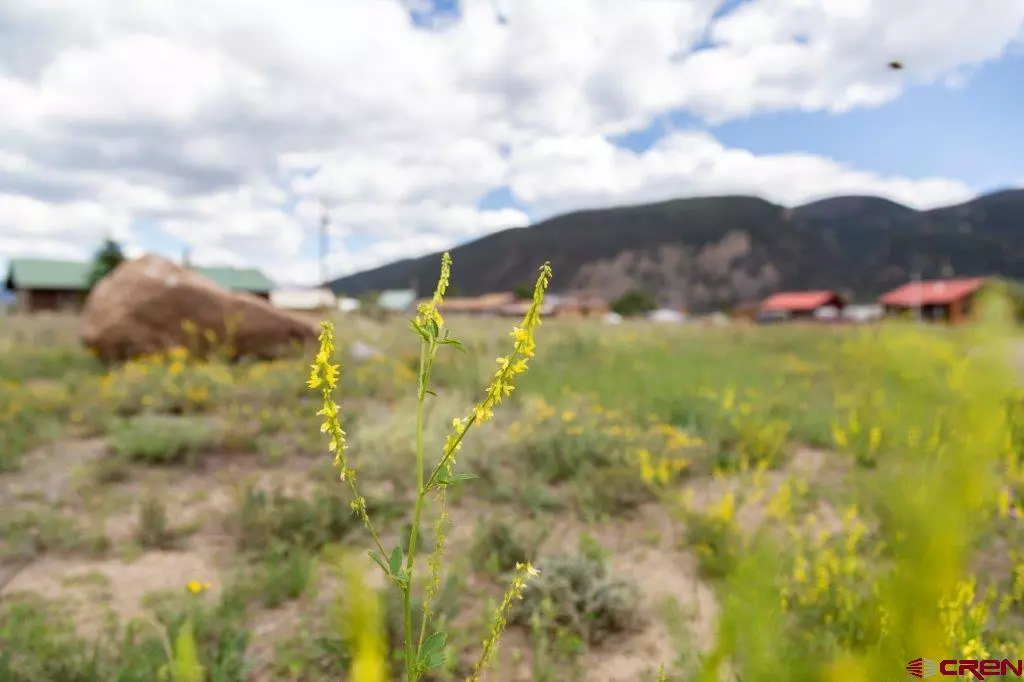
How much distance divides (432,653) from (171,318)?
8999 mm

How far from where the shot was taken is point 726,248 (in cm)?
10000

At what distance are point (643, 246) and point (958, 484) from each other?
102 metres

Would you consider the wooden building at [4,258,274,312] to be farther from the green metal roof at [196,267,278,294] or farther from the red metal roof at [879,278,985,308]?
the red metal roof at [879,278,985,308]

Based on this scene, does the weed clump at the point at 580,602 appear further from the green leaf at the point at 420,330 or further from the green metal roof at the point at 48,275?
the green metal roof at the point at 48,275

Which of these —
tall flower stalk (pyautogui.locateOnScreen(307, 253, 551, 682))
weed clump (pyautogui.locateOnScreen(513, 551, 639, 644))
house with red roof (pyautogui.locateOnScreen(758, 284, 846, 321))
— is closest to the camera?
tall flower stalk (pyautogui.locateOnScreen(307, 253, 551, 682))

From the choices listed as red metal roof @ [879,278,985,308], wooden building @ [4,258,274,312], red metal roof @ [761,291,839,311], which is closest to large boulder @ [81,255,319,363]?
wooden building @ [4,258,274,312]

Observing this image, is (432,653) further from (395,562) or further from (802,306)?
(802,306)

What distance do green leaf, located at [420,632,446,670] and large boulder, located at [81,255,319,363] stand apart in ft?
27.8

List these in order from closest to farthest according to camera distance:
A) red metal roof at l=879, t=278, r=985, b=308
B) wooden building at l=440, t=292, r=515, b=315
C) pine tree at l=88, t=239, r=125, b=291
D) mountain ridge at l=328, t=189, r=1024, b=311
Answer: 1. wooden building at l=440, t=292, r=515, b=315
2. pine tree at l=88, t=239, r=125, b=291
3. red metal roof at l=879, t=278, r=985, b=308
4. mountain ridge at l=328, t=189, r=1024, b=311

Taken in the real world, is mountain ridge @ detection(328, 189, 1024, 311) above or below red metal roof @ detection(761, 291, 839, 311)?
above

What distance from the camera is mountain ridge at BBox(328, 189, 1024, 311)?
8525 cm

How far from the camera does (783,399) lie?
5.96 m

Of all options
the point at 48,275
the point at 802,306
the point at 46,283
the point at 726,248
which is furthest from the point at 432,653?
the point at 726,248

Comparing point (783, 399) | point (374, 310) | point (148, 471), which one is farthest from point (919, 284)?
point (148, 471)
